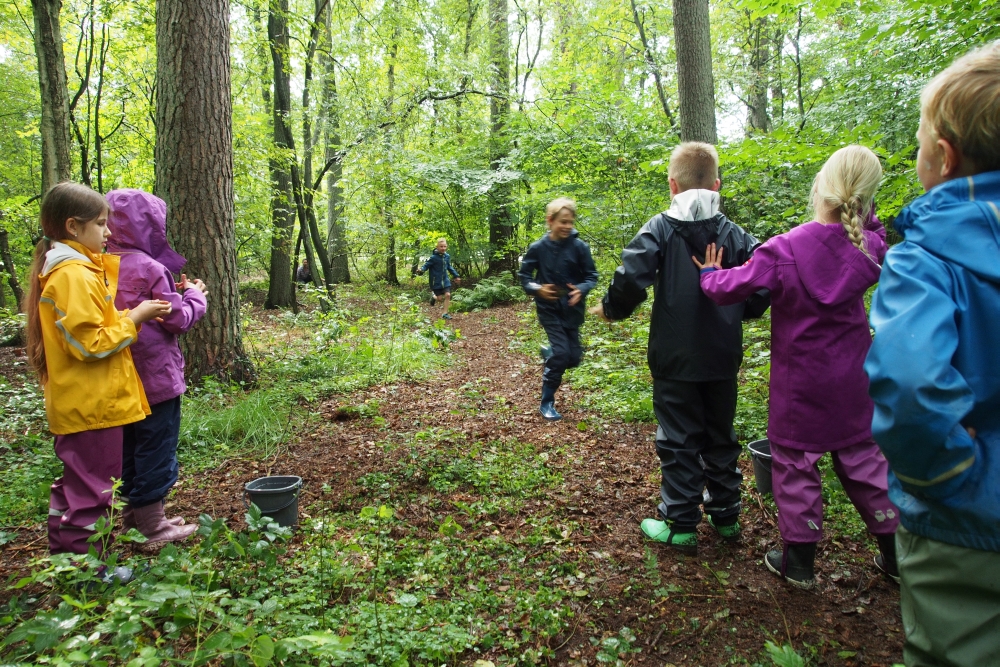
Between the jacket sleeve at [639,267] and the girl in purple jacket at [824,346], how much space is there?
40 centimetres

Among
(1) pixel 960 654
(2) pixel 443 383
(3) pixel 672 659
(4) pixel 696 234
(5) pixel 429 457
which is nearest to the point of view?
(1) pixel 960 654

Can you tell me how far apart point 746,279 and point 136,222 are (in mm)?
3250

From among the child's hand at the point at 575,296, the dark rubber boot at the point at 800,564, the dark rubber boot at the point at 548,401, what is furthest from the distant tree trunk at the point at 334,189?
the dark rubber boot at the point at 800,564

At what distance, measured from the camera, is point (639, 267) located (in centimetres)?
298

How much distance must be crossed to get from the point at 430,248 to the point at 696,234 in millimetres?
13466

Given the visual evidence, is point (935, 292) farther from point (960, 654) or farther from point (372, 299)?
point (372, 299)

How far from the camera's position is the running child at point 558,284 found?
532 cm

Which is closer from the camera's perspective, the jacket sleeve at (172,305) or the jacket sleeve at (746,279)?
the jacket sleeve at (746,279)

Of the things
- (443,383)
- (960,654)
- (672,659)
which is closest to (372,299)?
(443,383)

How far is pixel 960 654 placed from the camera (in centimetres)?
127

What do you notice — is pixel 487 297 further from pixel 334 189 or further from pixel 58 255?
pixel 58 255

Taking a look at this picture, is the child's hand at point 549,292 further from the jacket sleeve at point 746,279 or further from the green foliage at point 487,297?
the green foliage at point 487,297

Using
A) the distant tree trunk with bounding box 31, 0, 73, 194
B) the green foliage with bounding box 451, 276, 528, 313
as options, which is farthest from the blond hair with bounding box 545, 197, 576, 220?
the green foliage with bounding box 451, 276, 528, 313

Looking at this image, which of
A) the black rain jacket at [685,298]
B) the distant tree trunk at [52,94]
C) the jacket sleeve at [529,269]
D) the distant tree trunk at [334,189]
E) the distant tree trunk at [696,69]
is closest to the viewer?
the black rain jacket at [685,298]
